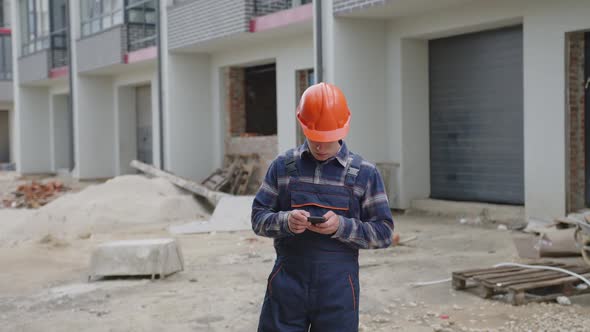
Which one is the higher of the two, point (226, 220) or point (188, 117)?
point (188, 117)

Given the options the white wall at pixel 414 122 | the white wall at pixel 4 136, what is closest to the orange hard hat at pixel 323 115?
the white wall at pixel 414 122

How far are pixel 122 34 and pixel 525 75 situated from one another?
12.8 meters

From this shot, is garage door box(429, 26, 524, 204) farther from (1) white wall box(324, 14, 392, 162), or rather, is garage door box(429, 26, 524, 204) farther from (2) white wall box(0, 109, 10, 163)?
(2) white wall box(0, 109, 10, 163)

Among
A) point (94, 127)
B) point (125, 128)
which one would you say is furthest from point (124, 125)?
point (94, 127)

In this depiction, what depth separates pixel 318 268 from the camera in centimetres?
289

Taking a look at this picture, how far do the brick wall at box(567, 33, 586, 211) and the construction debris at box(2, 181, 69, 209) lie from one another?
39.8 feet

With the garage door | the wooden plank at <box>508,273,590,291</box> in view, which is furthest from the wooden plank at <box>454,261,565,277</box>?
the garage door

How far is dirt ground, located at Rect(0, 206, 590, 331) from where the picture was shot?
561cm

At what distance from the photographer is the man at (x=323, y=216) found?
9.45 feet

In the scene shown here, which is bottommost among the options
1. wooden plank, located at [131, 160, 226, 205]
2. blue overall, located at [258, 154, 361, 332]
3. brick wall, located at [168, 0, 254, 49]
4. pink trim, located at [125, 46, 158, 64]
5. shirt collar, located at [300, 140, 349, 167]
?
wooden plank, located at [131, 160, 226, 205]

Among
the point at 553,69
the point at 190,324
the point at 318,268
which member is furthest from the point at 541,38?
the point at 318,268

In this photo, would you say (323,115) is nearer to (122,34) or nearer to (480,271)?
(480,271)

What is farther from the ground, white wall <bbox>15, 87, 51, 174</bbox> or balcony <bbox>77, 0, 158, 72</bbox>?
balcony <bbox>77, 0, 158, 72</bbox>

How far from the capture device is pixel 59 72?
24.6m
